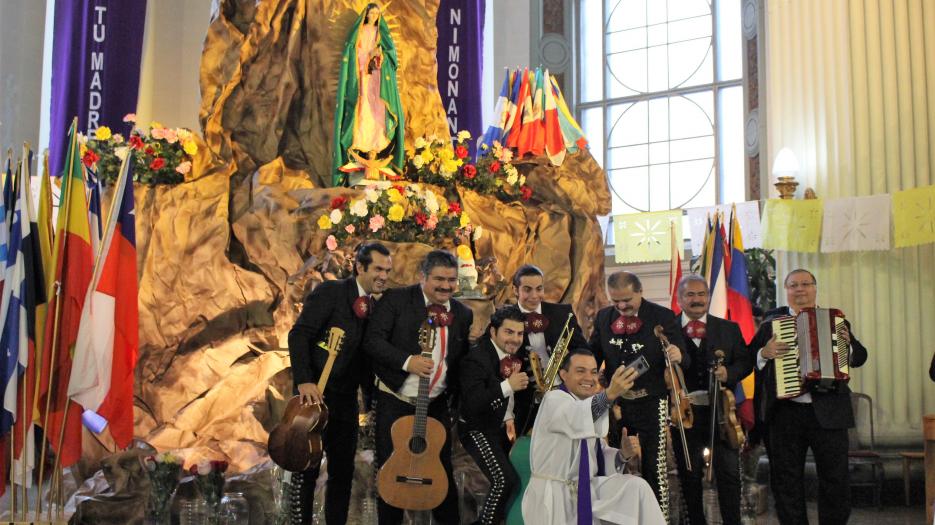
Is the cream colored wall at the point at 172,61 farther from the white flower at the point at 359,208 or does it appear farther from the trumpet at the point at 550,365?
the trumpet at the point at 550,365

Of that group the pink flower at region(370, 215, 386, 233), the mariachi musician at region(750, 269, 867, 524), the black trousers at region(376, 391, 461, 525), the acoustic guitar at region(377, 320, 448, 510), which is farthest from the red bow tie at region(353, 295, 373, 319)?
the pink flower at region(370, 215, 386, 233)

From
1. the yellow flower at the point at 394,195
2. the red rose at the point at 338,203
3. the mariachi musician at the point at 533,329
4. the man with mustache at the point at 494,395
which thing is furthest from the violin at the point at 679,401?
the red rose at the point at 338,203

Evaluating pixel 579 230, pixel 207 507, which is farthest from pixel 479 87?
pixel 207 507

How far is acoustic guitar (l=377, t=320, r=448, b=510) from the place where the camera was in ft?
21.7

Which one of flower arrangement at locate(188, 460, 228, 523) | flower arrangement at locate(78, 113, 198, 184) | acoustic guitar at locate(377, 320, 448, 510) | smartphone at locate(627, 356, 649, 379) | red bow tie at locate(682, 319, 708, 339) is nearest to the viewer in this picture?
smartphone at locate(627, 356, 649, 379)

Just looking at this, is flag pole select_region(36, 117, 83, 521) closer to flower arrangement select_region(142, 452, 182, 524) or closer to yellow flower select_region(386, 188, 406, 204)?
flower arrangement select_region(142, 452, 182, 524)

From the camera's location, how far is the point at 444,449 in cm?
689

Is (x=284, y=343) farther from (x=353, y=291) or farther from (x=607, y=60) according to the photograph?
(x=607, y=60)

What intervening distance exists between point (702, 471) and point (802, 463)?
677 millimetres

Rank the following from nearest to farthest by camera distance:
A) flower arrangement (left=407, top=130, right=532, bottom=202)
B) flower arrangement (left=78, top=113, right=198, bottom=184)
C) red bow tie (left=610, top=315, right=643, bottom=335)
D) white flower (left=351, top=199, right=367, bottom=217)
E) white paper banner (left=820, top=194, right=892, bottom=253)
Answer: red bow tie (left=610, top=315, right=643, bottom=335)
white flower (left=351, top=199, right=367, bottom=217)
flower arrangement (left=78, top=113, right=198, bottom=184)
white paper banner (left=820, top=194, right=892, bottom=253)
flower arrangement (left=407, top=130, right=532, bottom=202)

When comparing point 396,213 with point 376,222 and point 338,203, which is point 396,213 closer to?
point 376,222

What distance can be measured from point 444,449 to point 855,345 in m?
2.98

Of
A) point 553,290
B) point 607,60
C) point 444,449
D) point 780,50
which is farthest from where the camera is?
point 607,60

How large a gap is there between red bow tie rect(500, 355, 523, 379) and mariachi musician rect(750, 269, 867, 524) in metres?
1.79
